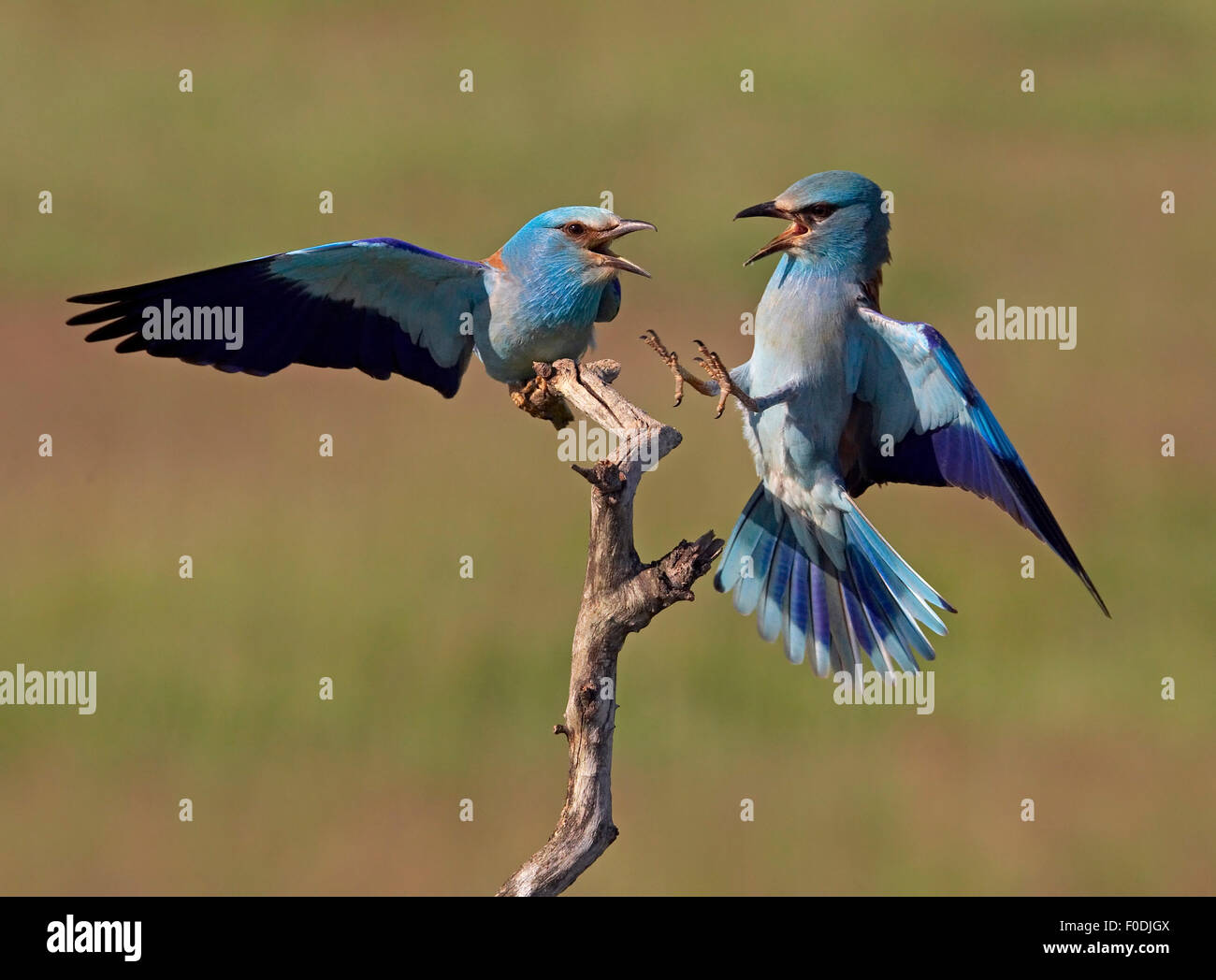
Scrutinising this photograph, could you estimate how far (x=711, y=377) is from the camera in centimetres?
891

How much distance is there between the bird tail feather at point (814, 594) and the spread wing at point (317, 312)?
1529 millimetres

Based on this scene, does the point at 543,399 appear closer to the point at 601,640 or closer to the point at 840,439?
the point at 840,439

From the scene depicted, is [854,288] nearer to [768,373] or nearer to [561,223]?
[768,373]

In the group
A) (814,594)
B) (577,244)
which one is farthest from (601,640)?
(814,594)

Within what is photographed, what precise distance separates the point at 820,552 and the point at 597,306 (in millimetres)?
1571

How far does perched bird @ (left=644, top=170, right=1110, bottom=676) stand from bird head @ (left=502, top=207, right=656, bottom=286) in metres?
0.57

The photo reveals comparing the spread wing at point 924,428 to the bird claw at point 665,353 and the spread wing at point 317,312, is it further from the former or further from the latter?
the spread wing at point 317,312

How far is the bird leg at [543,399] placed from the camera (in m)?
8.78

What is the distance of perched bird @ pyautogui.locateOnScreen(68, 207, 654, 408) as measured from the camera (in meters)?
8.86

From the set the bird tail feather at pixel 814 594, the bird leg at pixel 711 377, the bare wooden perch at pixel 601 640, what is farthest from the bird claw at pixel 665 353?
the bird tail feather at pixel 814 594

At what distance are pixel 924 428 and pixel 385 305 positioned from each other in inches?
93.1

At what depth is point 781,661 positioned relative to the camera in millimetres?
16734

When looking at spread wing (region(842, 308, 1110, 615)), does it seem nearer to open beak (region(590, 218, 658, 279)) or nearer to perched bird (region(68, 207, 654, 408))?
open beak (region(590, 218, 658, 279))

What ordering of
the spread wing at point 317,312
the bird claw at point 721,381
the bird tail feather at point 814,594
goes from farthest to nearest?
the bird tail feather at point 814,594
the spread wing at point 317,312
the bird claw at point 721,381
